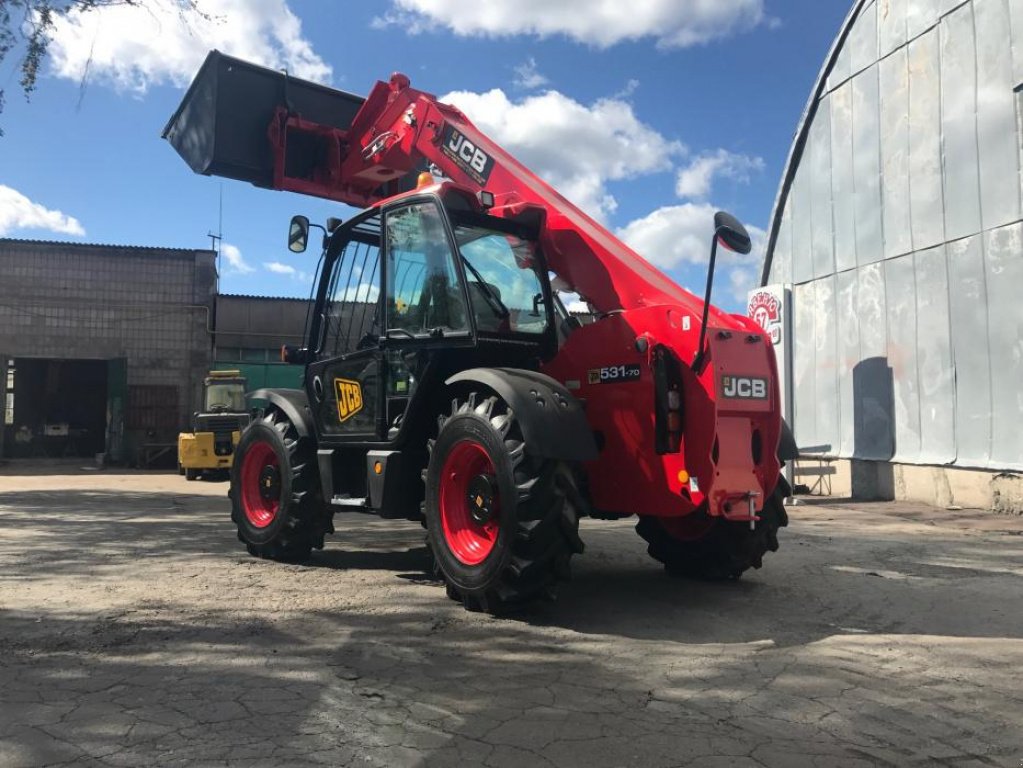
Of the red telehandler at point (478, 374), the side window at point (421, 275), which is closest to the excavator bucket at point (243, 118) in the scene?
the red telehandler at point (478, 374)

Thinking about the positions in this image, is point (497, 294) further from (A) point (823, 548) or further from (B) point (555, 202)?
(A) point (823, 548)

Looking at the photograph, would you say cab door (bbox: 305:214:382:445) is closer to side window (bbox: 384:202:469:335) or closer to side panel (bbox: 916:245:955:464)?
side window (bbox: 384:202:469:335)

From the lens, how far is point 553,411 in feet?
15.6

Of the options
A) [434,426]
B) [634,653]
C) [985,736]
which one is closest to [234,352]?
[434,426]

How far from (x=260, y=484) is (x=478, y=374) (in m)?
3.29

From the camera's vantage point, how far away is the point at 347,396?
255 inches

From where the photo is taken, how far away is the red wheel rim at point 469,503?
5020 mm

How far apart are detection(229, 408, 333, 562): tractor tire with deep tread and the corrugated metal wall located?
9.19 metres

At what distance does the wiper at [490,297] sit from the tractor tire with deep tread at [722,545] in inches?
80.2

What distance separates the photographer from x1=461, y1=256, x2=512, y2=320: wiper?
568 centimetres

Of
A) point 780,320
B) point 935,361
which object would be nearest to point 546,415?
point 935,361

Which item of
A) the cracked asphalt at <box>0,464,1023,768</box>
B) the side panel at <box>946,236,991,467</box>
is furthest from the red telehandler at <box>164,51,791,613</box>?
the side panel at <box>946,236,991,467</box>

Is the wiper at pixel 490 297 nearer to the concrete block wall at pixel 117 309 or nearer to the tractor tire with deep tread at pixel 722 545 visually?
the tractor tire with deep tread at pixel 722 545

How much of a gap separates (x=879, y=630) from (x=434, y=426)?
3284 millimetres
